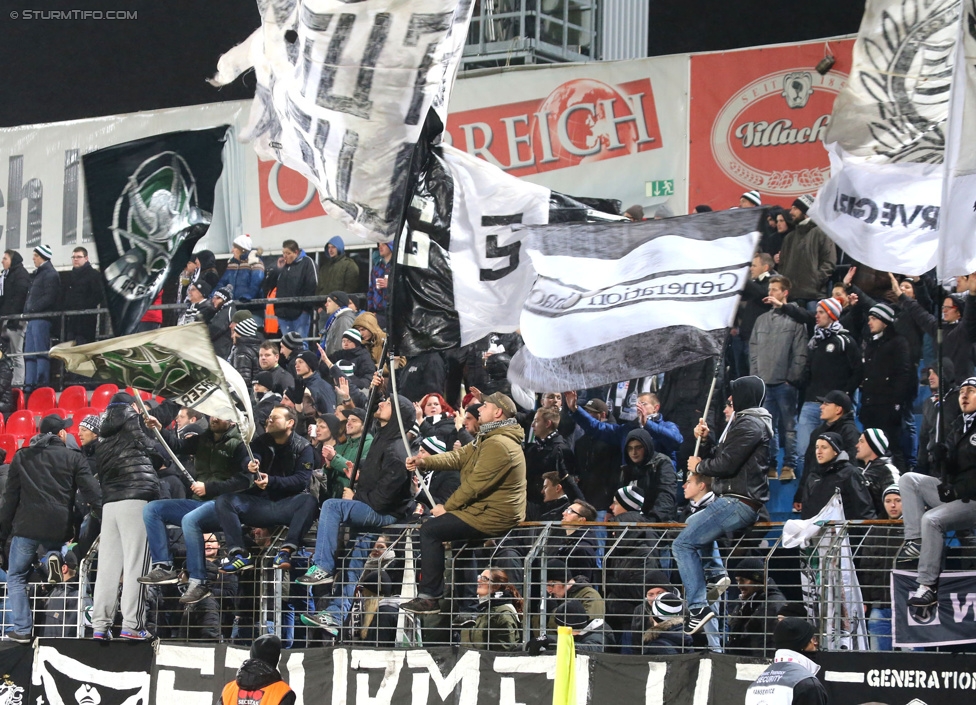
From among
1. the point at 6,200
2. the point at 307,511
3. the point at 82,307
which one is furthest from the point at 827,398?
the point at 6,200

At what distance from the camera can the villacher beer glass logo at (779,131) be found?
18.4 meters

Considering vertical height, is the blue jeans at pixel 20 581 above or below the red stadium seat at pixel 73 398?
below

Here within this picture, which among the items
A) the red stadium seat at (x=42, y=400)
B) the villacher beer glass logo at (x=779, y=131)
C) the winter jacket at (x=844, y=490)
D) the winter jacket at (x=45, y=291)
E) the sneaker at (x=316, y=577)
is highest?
the villacher beer glass logo at (x=779, y=131)

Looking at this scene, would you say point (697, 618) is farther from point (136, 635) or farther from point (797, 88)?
point (797, 88)

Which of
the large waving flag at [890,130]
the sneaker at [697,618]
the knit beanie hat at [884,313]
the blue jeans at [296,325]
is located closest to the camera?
the sneaker at [697,618]

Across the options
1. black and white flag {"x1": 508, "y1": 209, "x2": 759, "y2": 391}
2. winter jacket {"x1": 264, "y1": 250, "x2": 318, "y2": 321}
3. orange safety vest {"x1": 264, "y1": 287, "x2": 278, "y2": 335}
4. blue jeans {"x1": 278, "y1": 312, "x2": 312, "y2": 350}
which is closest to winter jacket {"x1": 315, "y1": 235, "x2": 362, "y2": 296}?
winter jacket {"x1": 264, "y1": 250, "x2": 318, "y2": 321}

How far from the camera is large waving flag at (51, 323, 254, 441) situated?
1322cm

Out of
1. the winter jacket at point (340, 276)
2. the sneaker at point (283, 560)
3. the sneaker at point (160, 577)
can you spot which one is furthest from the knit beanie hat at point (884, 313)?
the winter jacket at point (340, 276)

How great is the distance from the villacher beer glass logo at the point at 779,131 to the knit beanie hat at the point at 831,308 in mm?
4690

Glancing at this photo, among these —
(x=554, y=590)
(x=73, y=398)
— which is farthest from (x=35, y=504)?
(x=73, y=398)

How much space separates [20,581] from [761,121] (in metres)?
9.98

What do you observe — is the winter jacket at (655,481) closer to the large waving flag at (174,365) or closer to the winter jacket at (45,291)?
the large waving flag at (174,365)

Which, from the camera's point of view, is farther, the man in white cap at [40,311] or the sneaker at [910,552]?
the man in white cap at [40,311]

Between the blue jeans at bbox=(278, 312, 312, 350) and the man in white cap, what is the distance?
12.5 ft
